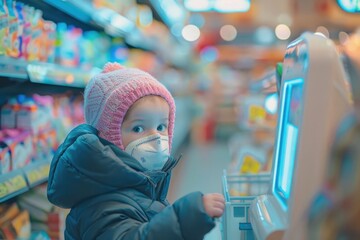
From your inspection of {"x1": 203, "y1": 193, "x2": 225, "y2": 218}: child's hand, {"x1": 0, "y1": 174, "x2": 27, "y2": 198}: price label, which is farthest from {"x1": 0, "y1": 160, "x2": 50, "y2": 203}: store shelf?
{"x1": 203, "y1": 193, "x2": 225, "y2": 218}: child's hand

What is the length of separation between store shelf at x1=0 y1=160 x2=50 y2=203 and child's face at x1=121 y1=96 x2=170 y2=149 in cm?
69

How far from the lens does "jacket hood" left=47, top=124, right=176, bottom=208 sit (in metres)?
1.28

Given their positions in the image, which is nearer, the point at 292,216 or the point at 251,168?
the point at 292,216

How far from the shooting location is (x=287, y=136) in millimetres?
1180

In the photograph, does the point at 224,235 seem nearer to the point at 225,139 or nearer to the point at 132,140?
the point at 132,140

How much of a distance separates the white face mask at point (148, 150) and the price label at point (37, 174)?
0.87 meters

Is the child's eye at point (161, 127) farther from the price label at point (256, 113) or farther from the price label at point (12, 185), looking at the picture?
the price label at point (256, 113)

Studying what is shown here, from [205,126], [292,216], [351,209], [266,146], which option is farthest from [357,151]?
[205,126]

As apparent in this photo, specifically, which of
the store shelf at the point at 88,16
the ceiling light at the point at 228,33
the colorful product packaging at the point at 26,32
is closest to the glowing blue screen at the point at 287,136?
the colorful product packaging at the point at 26,32

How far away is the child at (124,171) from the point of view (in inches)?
46.3

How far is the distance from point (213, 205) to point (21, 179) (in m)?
1.13

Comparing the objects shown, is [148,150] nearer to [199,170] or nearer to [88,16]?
[88,16]

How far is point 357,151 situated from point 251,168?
2.24m

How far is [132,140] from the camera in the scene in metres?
1.42
